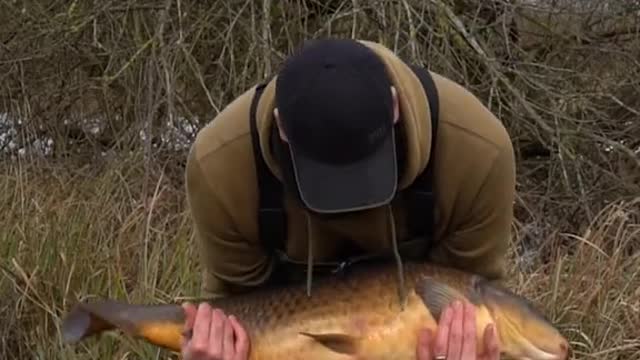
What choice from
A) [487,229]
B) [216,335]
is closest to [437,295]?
[487,229]

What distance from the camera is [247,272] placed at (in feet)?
8.59

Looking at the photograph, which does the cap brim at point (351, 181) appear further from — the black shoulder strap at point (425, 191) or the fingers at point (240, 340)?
the fingers at point (240, 340)

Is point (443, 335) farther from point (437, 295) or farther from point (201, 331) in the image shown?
point (201, 331)

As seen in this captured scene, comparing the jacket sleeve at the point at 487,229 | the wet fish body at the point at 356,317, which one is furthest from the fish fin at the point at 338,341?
Result: the jacket sleeve at the point at 487,229

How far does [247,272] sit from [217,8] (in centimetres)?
306

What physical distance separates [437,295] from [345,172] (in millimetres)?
364

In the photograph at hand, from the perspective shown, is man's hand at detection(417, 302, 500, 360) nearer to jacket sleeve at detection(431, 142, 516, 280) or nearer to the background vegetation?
jacket sleeve at detection(431, 142, 516, 280)

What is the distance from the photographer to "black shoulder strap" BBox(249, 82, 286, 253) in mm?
2334

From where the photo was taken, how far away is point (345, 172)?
2.01m

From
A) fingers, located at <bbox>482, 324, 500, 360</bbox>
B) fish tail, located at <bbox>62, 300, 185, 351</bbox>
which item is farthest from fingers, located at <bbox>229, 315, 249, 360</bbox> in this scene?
fingers, located at <bbox>482, 324, 500, 360</bbox>

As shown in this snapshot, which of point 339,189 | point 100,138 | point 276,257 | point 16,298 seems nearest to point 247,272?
point 276,257

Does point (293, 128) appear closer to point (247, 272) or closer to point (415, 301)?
point (415, 301)

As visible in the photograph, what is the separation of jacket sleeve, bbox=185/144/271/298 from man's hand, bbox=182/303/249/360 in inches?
9.2

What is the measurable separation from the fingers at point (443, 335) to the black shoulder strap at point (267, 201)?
44 cm
